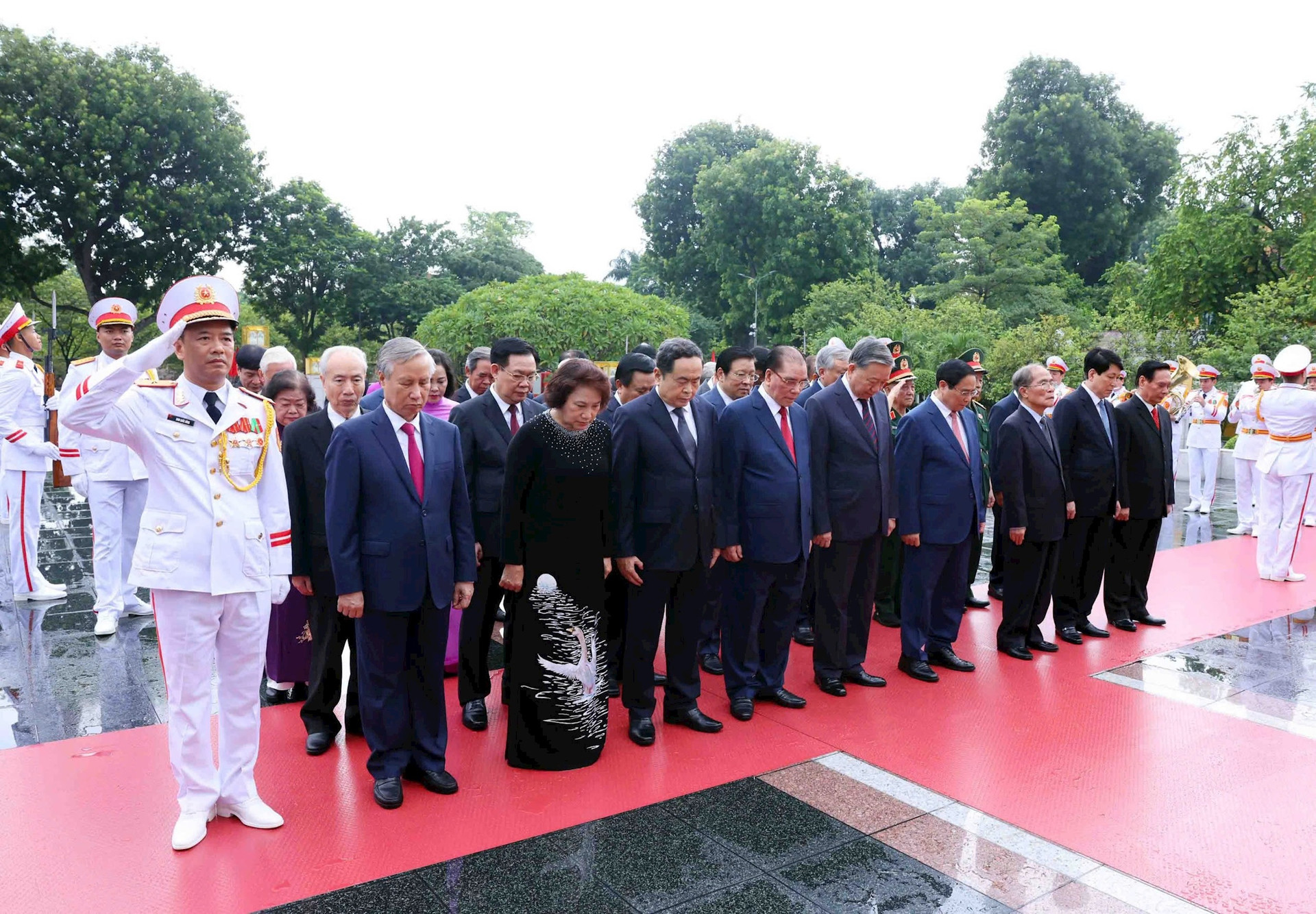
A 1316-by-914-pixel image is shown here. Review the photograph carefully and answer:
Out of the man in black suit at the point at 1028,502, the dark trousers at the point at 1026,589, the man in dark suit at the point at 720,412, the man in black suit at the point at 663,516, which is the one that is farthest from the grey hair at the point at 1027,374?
the man in black suit at the point at 663,516

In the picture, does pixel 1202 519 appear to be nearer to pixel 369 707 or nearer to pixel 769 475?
pixel 769 475

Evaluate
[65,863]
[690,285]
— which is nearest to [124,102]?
[690,285]

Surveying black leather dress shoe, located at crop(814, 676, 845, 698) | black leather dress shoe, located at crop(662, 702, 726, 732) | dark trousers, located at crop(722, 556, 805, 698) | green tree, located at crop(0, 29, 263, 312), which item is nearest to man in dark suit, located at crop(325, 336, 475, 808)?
black leather dress shoe, located at crop(662, 702, 726, 732)

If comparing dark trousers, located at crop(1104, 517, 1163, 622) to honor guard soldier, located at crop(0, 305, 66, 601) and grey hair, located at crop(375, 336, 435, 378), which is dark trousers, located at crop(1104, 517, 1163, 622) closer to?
grey hair, located at crop(375, 336, 435, 378)

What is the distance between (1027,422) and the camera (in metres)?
5.62

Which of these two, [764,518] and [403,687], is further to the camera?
[764,518]

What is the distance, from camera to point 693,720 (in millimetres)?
4457

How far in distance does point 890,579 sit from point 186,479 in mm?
4899

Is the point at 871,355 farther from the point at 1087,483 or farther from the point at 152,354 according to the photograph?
the point at 152,354

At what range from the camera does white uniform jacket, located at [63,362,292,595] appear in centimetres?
312

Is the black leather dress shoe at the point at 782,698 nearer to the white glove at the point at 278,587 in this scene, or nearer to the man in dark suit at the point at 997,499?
the man in dark suit at the point at 997,499

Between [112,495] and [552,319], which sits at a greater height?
[552,319]

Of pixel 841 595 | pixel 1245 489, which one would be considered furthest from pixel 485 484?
pixel 1245 489

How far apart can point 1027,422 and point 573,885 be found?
156 inches
